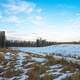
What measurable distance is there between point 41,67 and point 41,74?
3.44 feet

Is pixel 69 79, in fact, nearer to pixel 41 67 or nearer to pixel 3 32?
pixel 41 67

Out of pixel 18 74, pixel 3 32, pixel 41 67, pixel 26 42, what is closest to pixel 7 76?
pixel 18 74

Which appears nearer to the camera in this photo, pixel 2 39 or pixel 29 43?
pixel 2 39

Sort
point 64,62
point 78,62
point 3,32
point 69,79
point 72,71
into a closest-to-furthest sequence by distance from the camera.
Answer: point 69,79, point 72,71, point 78,62, point 64,62, point 3,32

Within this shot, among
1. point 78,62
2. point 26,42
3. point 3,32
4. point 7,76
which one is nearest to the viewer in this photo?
point 7,76

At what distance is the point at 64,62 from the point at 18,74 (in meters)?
2.57

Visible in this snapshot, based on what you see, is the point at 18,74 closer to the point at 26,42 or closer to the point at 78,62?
the point at 78,62

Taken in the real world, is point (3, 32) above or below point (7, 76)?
above

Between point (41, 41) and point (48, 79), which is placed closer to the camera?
point (48, 79)

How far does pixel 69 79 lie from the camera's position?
787 cm

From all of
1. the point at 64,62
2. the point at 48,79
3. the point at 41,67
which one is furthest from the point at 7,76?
the point at 64,62

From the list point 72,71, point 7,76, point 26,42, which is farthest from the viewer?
point 26,42

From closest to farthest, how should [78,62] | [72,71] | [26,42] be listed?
1. [72,71]
2. [78,62]
3. [26,42]

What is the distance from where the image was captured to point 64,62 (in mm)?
11375
